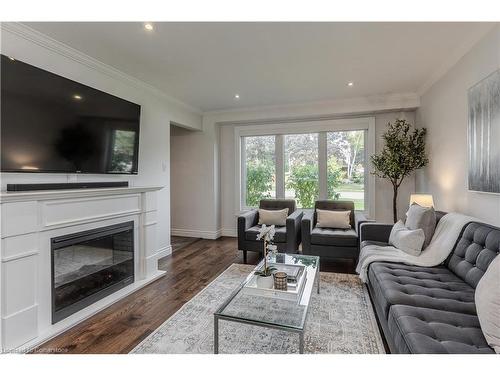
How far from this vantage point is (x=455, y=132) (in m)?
2.83

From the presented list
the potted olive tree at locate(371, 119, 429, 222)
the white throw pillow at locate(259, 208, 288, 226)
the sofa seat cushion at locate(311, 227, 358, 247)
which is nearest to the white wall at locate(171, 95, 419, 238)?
the potted olive tree at locate(371, 119, 429, 222)

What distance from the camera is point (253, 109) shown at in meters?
4.69

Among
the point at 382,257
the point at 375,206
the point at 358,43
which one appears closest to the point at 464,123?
the point at 358,43

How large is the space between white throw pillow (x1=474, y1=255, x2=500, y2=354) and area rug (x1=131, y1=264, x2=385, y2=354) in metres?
0.70

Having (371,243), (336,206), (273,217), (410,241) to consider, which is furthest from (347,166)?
(410,241)

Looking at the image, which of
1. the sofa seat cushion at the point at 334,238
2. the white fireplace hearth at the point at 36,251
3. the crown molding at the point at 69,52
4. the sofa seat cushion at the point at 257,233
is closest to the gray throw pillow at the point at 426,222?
the sofa seat cushion at the point at 334,238

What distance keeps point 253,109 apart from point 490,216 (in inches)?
141

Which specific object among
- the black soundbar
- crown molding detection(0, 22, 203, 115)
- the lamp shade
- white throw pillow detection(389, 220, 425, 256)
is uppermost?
crown molding detection(0, 22, 203, 115)

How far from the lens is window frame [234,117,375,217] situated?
4.38 meters

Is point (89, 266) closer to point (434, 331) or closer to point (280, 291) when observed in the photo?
point (280, 291)

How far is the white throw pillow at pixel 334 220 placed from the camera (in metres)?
3.67

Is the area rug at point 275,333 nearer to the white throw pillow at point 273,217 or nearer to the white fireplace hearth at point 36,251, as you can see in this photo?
the white fireplace hearth at point 36,251

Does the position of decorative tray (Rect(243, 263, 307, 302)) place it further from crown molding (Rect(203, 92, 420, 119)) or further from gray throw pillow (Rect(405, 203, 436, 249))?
crown molding (Rect(203, 92, 420, 119))
